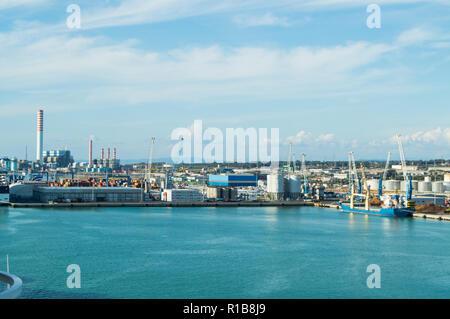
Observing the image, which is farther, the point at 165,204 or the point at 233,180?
the point at 233,180

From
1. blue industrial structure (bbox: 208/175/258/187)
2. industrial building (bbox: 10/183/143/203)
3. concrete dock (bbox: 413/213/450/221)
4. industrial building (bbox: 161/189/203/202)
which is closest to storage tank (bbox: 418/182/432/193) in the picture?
blue industrial structure (bbox: 208/175/258/187)

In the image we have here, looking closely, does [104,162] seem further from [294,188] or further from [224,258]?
[224,258]

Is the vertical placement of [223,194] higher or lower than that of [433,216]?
higher

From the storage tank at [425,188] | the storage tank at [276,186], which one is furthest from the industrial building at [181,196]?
the storage tank at [425,188]

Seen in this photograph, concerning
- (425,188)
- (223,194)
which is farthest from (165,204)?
(425,188)

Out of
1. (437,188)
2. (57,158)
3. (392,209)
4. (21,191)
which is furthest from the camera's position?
(57,158)

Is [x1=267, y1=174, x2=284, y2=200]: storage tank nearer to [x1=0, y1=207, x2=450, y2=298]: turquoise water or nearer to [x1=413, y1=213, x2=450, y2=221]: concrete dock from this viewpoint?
[x1=413, y1=213, x2=450, y2=221]: concrete dock

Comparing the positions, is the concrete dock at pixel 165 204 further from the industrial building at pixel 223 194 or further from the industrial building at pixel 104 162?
the industrial building at pixel 104 162
